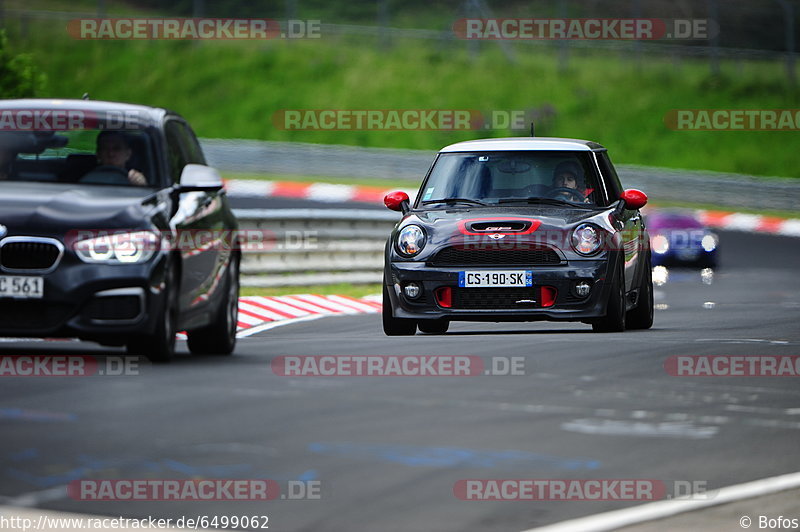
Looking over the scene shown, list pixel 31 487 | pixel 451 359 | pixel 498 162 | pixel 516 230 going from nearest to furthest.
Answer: pixel 31 487 < pixel 451 359 < pixel 516 230 < pixel 498 162

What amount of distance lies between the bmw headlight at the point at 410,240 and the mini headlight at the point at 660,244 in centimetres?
1870

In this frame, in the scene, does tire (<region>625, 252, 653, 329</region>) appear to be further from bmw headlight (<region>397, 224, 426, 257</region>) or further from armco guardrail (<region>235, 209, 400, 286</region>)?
armco guardrail (<region>235, 209, 400, 286</region>)

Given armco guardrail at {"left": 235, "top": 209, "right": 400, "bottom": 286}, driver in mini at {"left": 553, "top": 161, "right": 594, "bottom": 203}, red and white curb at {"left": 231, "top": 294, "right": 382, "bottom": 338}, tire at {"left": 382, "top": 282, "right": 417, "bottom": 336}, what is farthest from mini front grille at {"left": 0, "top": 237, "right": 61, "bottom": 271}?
armco guardrail at {"left": 235, "top": 209, "right": 400, "bottom": 286}

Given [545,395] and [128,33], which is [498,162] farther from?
[128,33]

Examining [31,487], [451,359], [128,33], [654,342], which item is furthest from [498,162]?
[128,33]

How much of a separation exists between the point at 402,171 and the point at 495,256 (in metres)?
31.3

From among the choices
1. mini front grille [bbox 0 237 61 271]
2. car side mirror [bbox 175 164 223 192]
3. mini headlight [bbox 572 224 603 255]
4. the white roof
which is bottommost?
mini headlight [bbox 572 224 603 255]

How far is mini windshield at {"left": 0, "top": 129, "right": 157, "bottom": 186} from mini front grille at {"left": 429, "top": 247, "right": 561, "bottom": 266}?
269cm

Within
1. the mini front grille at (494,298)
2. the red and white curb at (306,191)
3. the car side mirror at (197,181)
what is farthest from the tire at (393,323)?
the red and white curb at (306,191)

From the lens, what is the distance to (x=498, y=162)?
12.9m

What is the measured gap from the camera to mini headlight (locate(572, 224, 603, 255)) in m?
12.1

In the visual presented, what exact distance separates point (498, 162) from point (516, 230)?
0.99 m

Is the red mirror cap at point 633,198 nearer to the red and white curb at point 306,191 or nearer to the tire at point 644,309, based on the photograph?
the tire at point 644,309

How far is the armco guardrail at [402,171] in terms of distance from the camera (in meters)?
42.3
